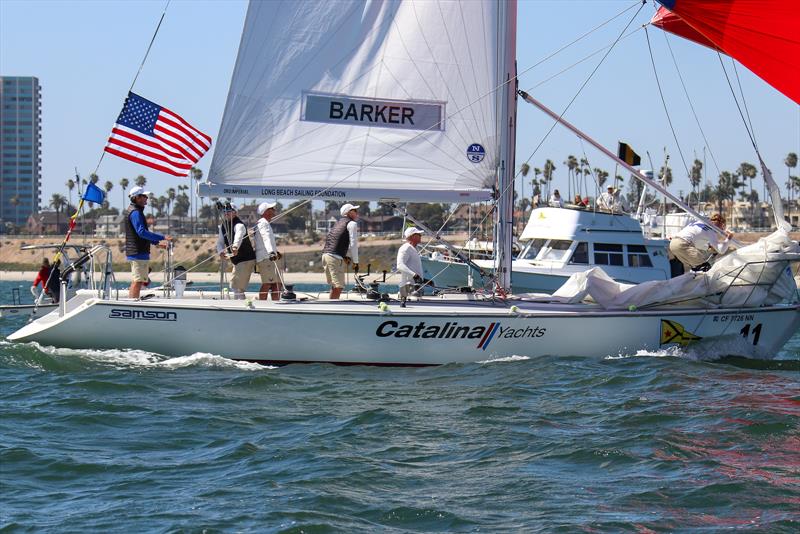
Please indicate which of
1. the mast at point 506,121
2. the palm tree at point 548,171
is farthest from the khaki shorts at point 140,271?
the palm tree at point 548,171

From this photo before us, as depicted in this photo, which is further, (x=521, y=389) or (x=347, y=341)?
(x=347, y=341)

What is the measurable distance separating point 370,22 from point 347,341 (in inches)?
164

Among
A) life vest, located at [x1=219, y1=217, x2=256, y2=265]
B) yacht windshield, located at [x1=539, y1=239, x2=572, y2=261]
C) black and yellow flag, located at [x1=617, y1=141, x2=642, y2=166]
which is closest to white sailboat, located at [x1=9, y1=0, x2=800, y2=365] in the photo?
life vest, located at [x1=219, y1=217, x2=256, y2=265]

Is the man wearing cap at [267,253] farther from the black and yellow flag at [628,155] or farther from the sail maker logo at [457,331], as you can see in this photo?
the black and yellow flag at [628,155]

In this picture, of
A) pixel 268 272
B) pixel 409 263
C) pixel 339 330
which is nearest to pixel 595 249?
pixel 409 263

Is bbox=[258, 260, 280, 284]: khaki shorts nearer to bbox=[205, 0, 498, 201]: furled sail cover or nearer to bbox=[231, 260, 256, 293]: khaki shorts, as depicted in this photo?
bbox=[231, 260, 256, 293]: khaki shorts

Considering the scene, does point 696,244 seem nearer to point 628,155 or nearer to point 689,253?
point 689,253

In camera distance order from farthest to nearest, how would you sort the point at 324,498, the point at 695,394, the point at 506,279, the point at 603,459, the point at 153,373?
the point at 506,279, the point at 153,373, the point at 695,394, the point at 603,459, the point at 324,498

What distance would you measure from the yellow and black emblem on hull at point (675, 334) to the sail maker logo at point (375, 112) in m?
3.94

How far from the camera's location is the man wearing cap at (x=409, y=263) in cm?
1472

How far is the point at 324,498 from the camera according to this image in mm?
8312

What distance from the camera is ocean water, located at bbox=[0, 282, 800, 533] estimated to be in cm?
795

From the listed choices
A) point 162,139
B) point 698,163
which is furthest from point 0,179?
point 162,139

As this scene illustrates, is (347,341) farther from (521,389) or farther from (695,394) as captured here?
(695,394)
